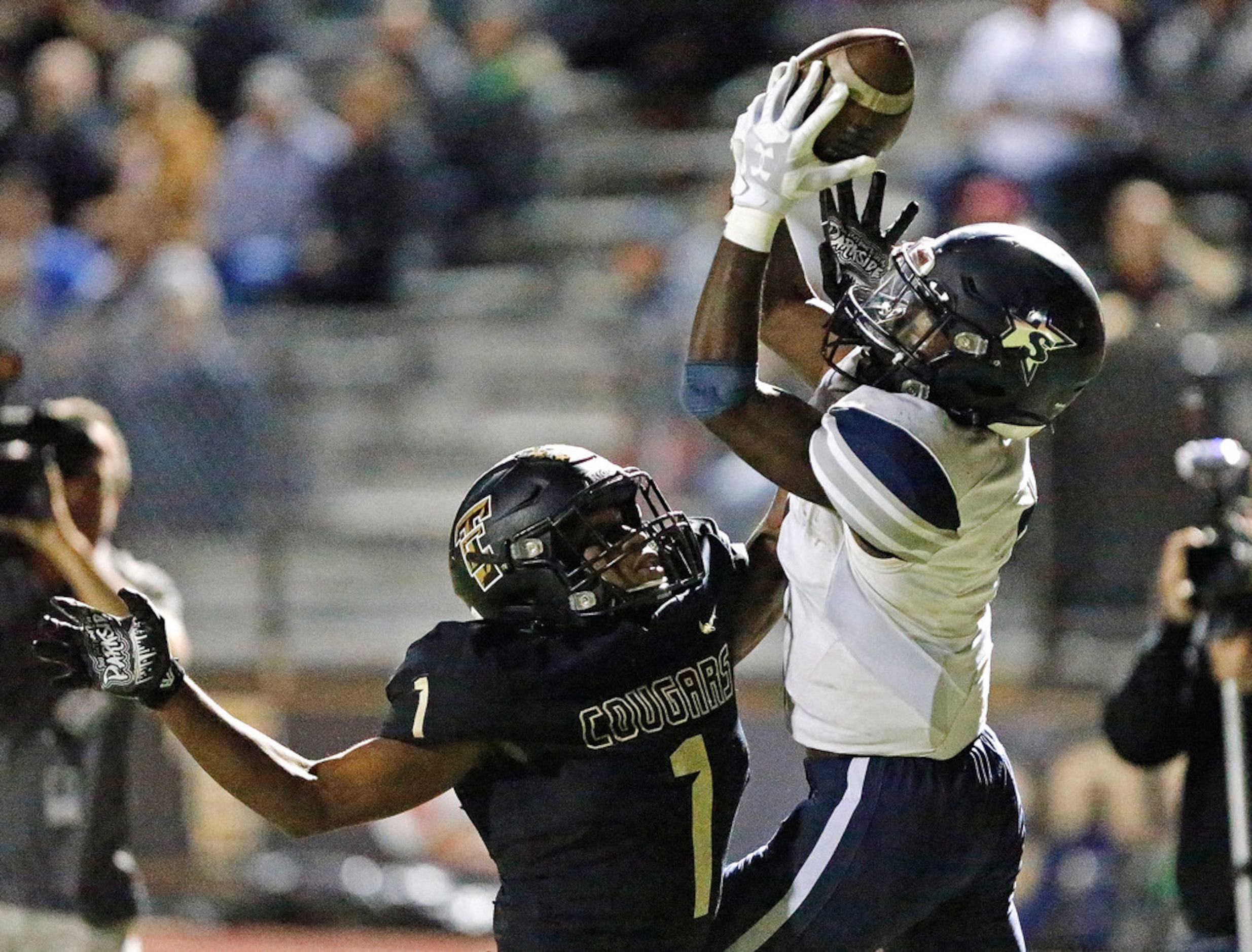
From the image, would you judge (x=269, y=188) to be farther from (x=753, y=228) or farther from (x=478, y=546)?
(x=753, y=228)

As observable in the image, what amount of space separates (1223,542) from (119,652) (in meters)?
2.26

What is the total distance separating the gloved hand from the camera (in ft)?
8.99

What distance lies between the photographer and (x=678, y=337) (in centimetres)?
679

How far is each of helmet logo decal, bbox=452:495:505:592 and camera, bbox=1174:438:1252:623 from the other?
5.21ft

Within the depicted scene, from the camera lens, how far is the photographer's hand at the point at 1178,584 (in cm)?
398

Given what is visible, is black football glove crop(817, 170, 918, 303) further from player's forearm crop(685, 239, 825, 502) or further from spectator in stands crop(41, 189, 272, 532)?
spectator in stands crop(41, 189, 272, 532)

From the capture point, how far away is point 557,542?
9.31ft

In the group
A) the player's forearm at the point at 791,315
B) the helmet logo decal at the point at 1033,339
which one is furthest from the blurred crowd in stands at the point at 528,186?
the helmet logo decal at the point at 1033,339

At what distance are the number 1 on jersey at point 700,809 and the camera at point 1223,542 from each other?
4.68 feet

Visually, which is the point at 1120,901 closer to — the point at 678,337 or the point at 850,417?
the point at 678,337

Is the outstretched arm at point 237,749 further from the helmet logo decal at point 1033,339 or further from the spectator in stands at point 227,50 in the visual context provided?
the spectator in stands at point 227,50

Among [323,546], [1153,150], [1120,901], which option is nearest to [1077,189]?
[1153,150]

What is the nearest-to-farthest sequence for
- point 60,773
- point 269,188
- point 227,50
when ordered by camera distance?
point 60,773 < point 269,188 < point 227,50

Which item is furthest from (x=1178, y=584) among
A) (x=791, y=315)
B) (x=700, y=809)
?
(x=700, y=809)
